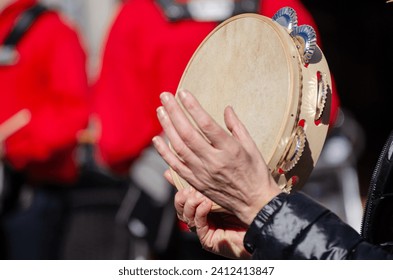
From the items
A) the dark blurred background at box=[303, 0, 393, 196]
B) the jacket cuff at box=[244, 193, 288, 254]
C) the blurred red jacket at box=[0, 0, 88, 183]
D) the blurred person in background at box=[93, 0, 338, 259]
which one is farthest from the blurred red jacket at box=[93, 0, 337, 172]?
the dark blurred background at box=[303, 0, 393, 196]

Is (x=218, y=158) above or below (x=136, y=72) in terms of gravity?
above

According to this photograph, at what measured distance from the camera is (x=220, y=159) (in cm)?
134

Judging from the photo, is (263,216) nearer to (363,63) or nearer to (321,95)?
(321,95)

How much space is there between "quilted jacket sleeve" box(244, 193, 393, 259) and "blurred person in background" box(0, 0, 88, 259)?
79.7 inches

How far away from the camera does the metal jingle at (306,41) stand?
4.67ft

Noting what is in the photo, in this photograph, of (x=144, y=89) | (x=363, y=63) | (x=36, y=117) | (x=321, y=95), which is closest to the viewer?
(x=321, y=95)

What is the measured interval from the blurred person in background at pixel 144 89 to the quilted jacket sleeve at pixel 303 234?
46.5 inches

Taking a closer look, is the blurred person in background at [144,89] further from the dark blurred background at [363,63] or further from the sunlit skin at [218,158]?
the dark blurred background at [363,63]

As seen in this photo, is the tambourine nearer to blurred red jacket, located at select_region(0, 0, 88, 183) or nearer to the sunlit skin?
the sunlit skin

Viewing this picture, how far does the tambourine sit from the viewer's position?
1.41m

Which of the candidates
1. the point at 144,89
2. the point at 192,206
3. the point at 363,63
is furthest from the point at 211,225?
the point at 363,63

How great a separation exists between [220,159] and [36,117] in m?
2.08

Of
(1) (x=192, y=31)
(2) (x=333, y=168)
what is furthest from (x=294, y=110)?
(2) (x=333, y=168)
